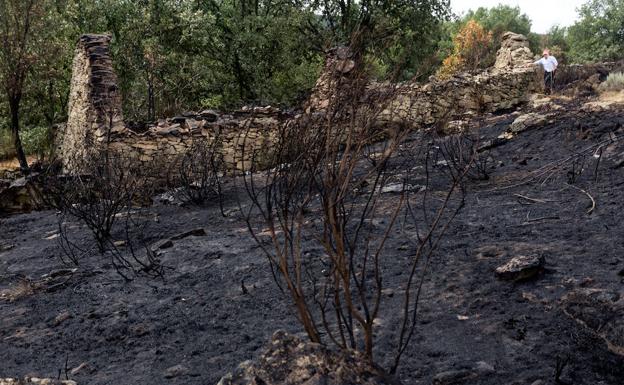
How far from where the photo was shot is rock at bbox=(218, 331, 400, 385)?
1562 mm

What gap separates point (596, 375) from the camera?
79.5 inches

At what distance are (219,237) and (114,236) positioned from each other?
59.4 inches

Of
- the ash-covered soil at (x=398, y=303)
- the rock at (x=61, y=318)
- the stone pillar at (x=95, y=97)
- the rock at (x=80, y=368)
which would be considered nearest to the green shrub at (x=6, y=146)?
the stone pillar at (x=95, y=97)

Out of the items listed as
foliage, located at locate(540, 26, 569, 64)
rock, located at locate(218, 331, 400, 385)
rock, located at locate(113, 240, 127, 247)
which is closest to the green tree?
rock, located at locate(113, 240, 127, 247)

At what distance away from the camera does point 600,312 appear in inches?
95.3

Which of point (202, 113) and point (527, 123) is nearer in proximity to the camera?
point (527, 123)

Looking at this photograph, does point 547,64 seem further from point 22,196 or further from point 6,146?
point 6,146

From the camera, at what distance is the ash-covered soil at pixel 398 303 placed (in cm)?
232

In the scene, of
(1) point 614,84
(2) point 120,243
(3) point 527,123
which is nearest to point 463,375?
(2) point 120,243

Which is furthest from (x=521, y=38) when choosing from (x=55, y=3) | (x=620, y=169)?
(x=55, y=3)

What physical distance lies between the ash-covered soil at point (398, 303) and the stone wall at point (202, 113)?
4.19m

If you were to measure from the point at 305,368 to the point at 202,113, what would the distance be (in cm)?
932

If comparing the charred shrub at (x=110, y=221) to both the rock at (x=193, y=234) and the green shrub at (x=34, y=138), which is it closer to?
the rock at (x=193, y=234)

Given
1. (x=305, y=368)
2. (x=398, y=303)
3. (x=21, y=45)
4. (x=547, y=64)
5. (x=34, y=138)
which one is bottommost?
(x=398, y=303)
